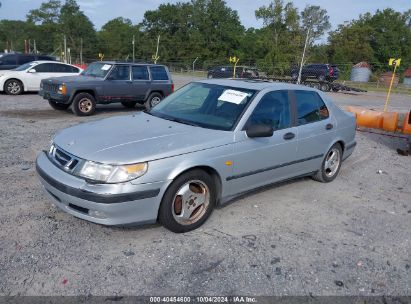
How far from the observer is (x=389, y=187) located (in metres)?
5.90

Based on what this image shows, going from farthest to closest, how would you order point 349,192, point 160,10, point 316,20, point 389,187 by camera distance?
point 160,10, point 316,20, point 389,187, point 349,192

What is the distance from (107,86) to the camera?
429 inches

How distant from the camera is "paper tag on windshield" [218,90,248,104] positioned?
457 centimetres

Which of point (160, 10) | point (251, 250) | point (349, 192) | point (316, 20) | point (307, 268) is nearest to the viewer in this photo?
point (307, 268)

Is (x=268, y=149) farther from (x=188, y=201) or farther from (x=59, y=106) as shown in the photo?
(x=59, y=106)

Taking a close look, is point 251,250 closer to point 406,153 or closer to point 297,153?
point 297,153

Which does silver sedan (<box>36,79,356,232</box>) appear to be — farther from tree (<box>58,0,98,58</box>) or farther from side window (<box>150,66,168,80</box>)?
tree (<box>58,0,98,58</box>)

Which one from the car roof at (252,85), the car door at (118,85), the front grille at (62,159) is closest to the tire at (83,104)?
the car door at (118,85)


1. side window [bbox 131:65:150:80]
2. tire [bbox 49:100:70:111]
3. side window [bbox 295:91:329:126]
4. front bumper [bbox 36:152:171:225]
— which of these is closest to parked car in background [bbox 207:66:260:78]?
side window [bbox 131:65:150:80]

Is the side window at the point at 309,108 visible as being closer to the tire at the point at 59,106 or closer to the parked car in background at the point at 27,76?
the tire at the point at 59,106

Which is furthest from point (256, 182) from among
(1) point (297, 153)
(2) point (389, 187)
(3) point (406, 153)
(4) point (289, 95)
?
(3) point (406, 153)

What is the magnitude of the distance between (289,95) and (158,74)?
784 cm

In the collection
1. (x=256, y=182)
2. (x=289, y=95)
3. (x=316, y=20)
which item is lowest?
(x=256, y=182)

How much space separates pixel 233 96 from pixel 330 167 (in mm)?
2206
